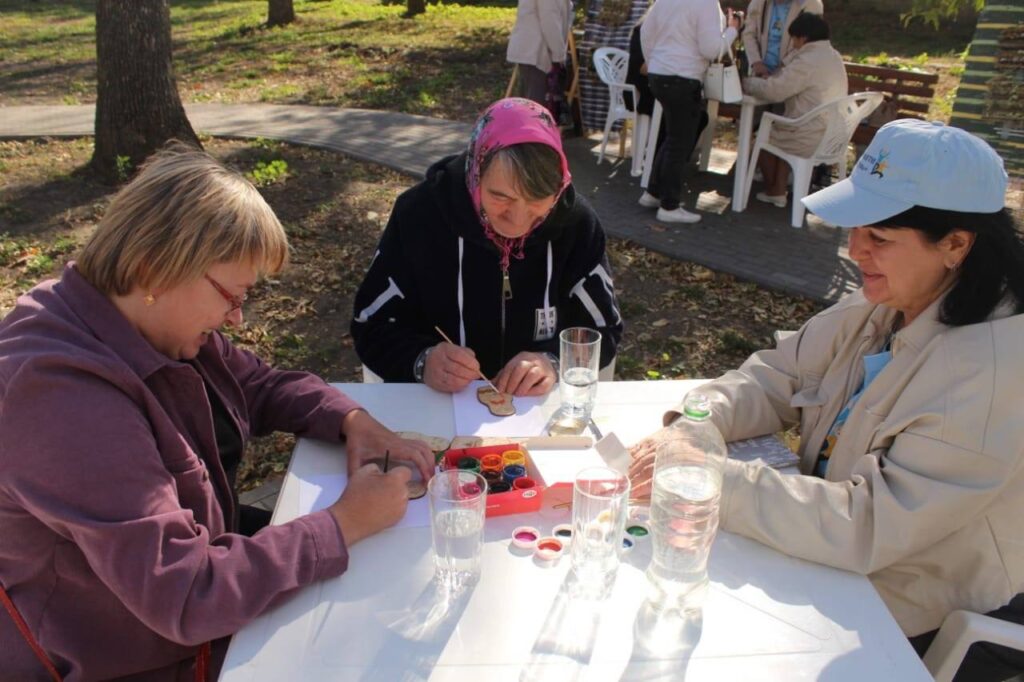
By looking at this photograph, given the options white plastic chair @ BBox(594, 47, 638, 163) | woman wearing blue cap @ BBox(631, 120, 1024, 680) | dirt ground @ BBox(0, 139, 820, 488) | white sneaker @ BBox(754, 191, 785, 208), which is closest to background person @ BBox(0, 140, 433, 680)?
woman wearing blue cap @ BBox(631, 120, 1024, 680)

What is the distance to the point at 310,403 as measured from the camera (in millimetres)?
2064

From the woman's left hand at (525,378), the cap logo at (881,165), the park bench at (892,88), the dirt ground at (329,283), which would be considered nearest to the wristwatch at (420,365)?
the woman's left hand at (525,378)

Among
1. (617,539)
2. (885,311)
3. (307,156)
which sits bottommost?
(307,156)

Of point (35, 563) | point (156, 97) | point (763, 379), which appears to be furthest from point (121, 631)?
point (156, 97)

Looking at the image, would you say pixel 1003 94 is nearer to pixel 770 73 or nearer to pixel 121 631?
pixel 770 73

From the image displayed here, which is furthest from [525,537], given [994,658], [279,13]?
[279,13]

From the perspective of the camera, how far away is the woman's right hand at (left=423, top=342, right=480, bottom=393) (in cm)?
225

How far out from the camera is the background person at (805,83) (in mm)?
6219

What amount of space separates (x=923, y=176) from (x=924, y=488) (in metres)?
0.67

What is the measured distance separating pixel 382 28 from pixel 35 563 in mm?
15463

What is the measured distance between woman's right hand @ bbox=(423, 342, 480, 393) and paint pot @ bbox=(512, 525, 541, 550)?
0.64 m

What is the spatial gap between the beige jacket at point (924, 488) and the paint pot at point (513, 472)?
0.46m

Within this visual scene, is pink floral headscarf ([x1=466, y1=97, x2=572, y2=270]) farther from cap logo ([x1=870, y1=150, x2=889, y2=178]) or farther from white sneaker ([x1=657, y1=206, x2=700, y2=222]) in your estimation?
white sneaker ([x1=657, y1=206, x2=700, y2=222])

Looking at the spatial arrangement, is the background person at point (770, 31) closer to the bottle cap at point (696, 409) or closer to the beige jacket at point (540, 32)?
the beige jacket at point (540, 32)
